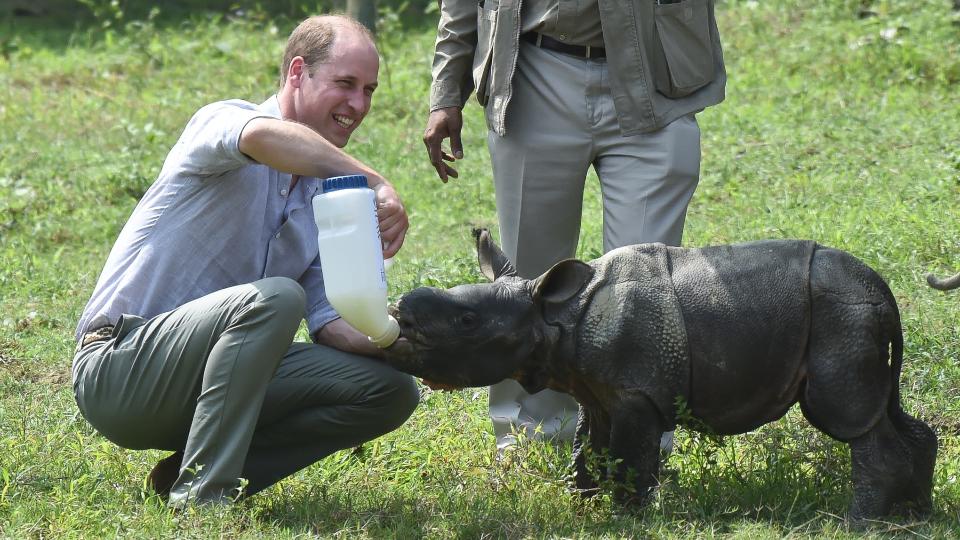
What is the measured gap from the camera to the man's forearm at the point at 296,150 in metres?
Answer: 4.15

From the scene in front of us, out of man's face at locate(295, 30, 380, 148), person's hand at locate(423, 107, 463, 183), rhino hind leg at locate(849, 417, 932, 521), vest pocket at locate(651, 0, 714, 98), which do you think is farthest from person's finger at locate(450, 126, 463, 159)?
rhino hind leg at locate(849, 417, 932, 521)

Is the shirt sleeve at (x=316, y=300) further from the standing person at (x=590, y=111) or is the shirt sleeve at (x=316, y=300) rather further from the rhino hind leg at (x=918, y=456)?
the rhino hind leg at (x=918, y=456)

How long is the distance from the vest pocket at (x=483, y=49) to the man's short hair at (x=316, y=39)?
1.62 feet

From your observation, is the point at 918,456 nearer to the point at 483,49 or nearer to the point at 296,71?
the point at 483,49

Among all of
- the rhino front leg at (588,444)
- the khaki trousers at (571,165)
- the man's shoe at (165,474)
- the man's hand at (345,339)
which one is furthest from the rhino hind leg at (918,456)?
the man's shoe at (165,474)

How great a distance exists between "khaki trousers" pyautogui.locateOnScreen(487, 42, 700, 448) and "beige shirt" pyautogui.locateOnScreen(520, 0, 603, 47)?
0.08 meters

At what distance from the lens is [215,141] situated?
4.32 meters

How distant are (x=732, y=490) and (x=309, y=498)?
1.47 meters

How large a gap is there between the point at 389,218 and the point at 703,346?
1.07m

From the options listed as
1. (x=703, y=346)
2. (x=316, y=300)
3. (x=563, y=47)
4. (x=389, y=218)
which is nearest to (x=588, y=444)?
(x=703, y=346)

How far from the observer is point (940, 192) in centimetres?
765

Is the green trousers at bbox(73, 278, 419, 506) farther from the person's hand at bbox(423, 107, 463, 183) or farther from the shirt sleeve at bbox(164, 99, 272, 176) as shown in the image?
the person's hand at bbox(423, 107, 463, 183)

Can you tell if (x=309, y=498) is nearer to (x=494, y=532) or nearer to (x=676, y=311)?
(x=494, y=532)

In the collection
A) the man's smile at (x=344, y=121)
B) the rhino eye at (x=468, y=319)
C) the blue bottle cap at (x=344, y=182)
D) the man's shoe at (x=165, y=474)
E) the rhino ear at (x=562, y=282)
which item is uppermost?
the man's smile at (x=344, y=121)
